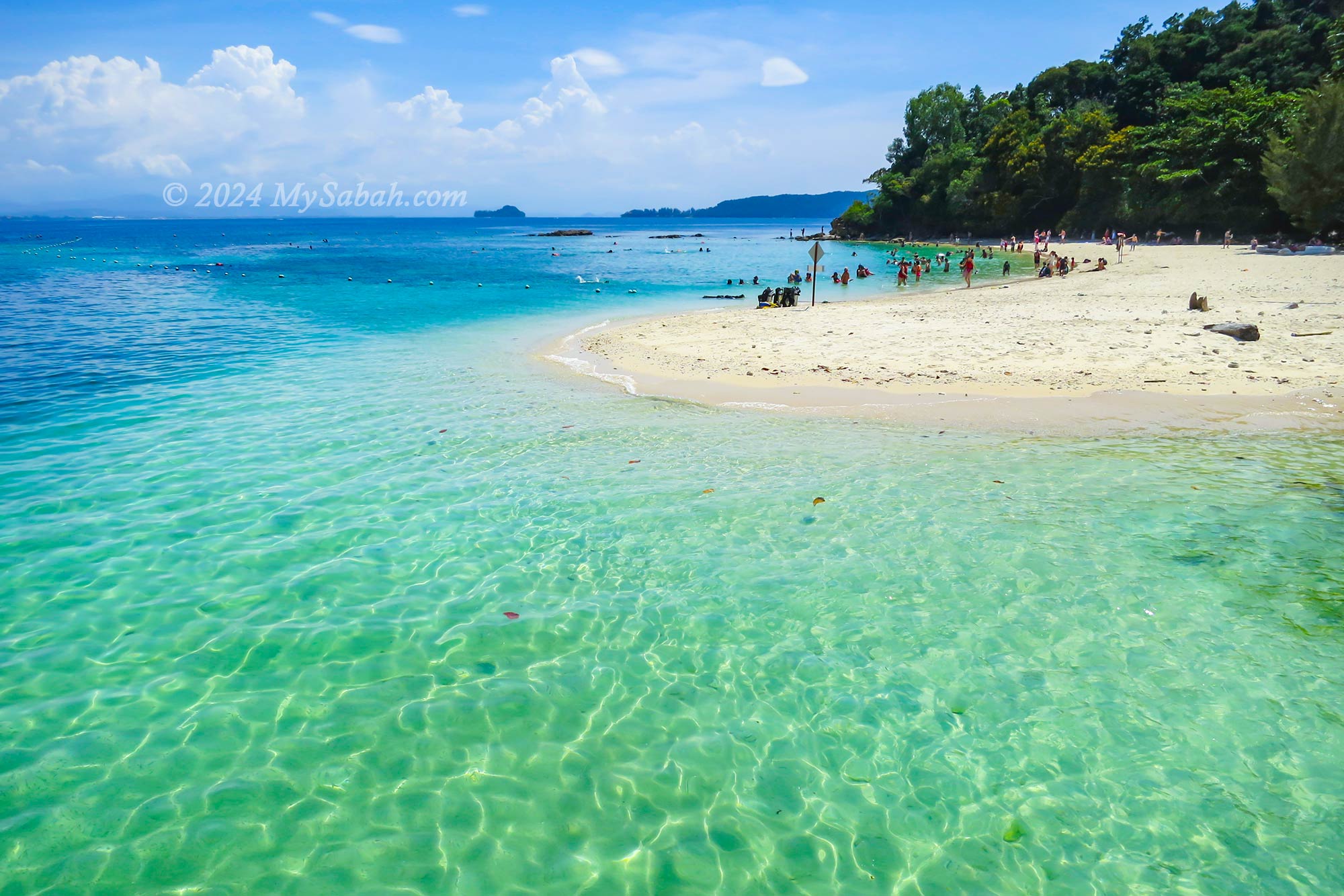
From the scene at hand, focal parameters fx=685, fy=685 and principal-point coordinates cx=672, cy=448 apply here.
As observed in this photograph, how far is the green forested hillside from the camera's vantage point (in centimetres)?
6234

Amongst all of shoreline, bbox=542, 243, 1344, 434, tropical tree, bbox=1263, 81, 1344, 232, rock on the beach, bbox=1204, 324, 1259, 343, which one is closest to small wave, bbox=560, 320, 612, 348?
shoreline, bbox=542, 243, 1344, 434

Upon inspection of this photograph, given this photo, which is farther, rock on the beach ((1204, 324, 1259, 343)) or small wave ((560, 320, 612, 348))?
small wave ((560, 320, 612, 348))

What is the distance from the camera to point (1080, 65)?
107m

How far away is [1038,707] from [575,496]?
23.4 ft

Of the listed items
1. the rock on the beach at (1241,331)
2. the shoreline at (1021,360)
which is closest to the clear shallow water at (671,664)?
the shoreline at (1021,360)

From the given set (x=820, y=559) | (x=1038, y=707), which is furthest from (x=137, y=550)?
(x=1038, y=707)

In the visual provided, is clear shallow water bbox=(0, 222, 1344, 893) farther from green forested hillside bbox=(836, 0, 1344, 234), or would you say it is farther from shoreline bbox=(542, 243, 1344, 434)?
green forested hillside bbox=(836, 0, 1344, 234)

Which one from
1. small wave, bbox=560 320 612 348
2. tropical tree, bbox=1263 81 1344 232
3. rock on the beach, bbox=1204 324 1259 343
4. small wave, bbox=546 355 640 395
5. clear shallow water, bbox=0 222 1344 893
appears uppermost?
tropical tree, bbox=1263 81 1344 232

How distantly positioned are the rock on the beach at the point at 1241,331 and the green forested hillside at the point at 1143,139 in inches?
1535

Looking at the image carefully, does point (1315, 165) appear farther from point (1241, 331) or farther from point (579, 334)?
point (579, 334)

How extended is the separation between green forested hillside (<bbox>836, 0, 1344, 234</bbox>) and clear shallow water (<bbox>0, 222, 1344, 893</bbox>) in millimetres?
55427

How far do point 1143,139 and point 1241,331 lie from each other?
7683 centimetres

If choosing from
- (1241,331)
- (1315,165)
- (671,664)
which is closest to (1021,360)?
(1241,331)

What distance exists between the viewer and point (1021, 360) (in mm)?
19375
